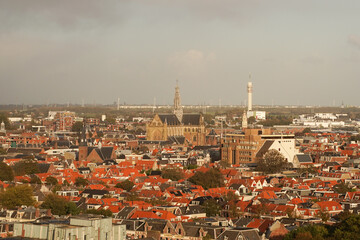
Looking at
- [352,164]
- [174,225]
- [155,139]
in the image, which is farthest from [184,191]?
[155,139]

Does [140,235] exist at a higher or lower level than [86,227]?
lower

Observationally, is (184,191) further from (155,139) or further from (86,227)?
(155,139)

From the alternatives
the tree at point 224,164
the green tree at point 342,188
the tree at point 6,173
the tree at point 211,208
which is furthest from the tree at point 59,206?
the tree at point 224,164

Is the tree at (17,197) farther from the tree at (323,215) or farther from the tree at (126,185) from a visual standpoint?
the tree at (323,215)

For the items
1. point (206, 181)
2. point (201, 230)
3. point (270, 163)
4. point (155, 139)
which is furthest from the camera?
point (155, 139)

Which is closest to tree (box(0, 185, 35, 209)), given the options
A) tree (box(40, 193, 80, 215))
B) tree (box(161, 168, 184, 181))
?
tree (box(40, 193, 80, 215))

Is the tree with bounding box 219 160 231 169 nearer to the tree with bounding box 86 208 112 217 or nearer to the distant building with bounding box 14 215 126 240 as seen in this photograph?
the tree with bounding box 86 208 112 217

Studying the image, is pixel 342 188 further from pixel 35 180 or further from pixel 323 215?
pixel 35 180

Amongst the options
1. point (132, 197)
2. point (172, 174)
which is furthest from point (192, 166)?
point (132, 197)
